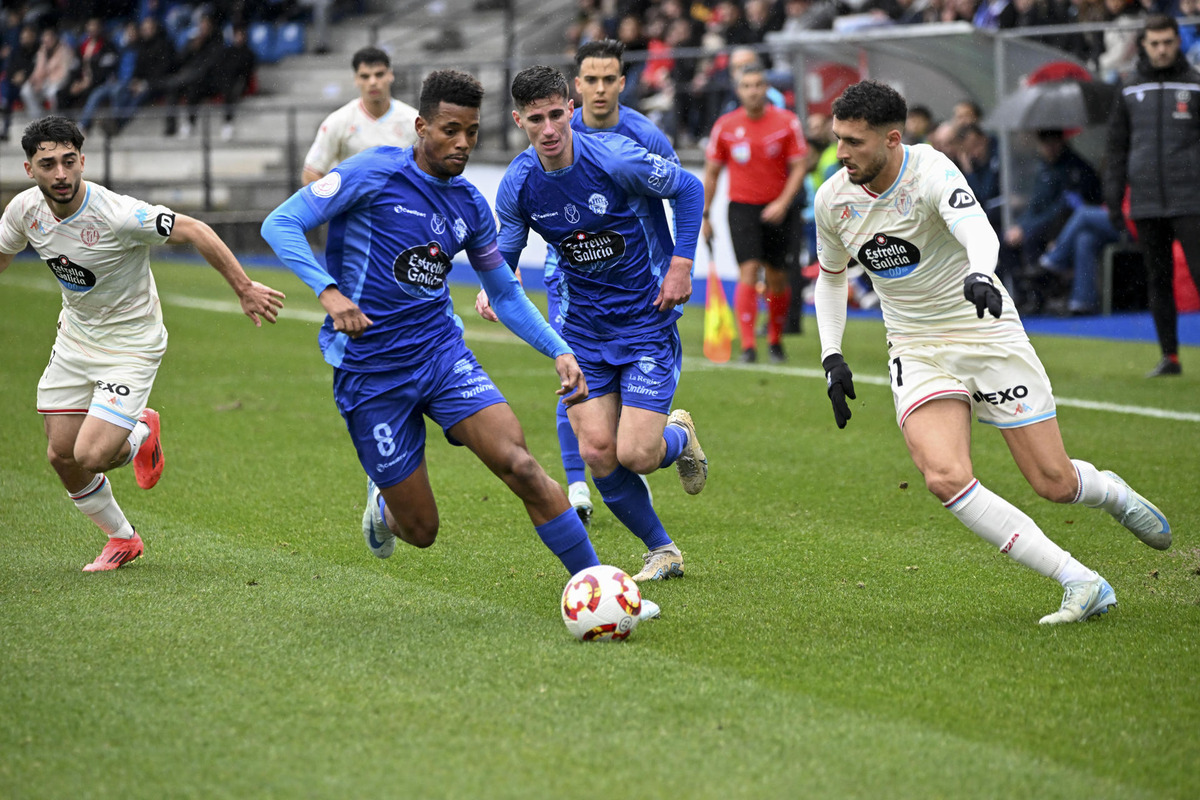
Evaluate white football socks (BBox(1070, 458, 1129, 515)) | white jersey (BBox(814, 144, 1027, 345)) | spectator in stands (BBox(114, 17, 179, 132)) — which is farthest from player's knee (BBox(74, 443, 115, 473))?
spectator in stands (BBox(114, 17, 179, 132))

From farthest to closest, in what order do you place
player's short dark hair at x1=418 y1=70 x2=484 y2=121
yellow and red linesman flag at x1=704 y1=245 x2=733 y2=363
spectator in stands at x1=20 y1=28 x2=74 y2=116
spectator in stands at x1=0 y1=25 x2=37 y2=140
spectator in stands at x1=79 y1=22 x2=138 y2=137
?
1. spectator in stands at x1=0 y1=25 x2=37 y2=140
2. spectator in stands at x1=20 y1=28 x2=74 y2=116
3. spectator in stands at x1=79 y1=22 x2=138 y2=137
4. yellow and red linesman flag at x1=704 y1=245 x2=733 y2=363
5. player's short dark hair at x1=418 y1=70 x2=484 y2=121

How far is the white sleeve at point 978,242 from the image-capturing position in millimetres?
4734

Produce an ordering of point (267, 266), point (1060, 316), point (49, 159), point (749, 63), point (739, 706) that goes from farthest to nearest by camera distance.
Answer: point (267, 266) < point (1060, 316) < point (749, 63) < point (49, 159) < point (739, 706)

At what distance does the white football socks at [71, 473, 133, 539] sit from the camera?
604 centimetres

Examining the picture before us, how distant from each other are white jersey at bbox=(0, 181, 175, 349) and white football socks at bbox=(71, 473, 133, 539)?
2.16 feet

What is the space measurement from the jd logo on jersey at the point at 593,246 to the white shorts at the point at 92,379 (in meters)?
1.95

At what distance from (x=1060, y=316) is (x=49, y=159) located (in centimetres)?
1156

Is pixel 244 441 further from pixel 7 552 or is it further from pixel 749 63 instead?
pixel 749 63

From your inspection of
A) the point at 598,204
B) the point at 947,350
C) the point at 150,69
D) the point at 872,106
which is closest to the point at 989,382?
the point at 947,350

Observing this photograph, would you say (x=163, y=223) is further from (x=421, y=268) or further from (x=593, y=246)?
(x=593, y=246)

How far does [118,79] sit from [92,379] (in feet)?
82.2

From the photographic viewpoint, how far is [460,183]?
5.17 m

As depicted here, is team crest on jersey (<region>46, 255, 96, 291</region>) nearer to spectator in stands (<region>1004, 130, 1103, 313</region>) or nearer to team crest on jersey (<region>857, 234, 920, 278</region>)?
team crest on jersey (<region>857, 234, 920, 278</region>)

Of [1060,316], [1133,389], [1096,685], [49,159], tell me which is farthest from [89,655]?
[1060,316]
